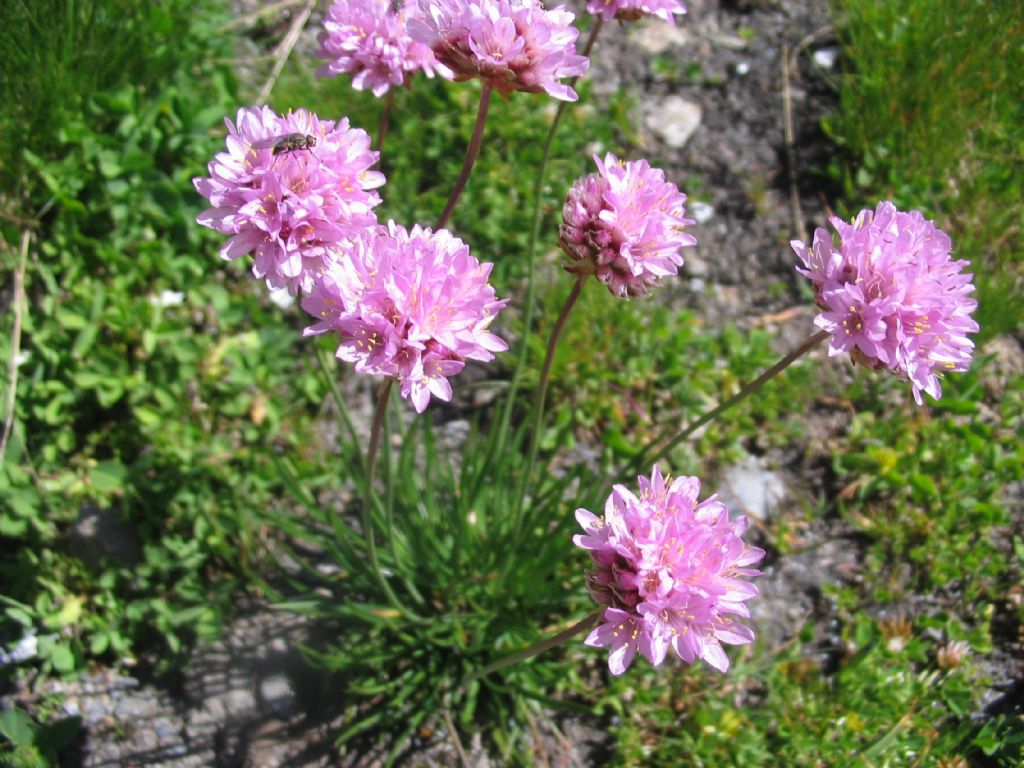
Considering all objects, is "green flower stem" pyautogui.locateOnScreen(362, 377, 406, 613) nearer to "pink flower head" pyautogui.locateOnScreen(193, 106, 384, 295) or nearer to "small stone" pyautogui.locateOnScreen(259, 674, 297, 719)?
"pink flower head" pyautogui.locateOnScreen(193, 106, 384, 295)

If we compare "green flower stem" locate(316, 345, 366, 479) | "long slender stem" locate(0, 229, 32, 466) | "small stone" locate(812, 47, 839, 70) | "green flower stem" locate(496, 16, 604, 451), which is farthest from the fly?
"small stone" locate(812, 47, 839, 70)

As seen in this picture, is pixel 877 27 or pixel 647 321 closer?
pixel 647 321

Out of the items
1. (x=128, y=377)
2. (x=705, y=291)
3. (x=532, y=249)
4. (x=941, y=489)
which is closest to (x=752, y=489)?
(x=941, y=489)

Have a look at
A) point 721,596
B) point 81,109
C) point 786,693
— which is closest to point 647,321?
point 786,693

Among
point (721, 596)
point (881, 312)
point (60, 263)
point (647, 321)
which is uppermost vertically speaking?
point (647, 321)

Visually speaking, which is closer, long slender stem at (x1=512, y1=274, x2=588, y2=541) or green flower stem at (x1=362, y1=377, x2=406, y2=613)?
green flower stem at (x1=362, y1=377, x2=406, y2=613)

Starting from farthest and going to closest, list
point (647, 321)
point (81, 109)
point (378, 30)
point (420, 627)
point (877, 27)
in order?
point (877, 27), point (647, 321), point (81, 109), point (420, 627), point (378, 30)

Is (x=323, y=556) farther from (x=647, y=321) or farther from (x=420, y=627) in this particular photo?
(x=647, y=321)

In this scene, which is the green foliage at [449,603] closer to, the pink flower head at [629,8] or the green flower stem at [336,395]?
the green flower stem at [336,395]
